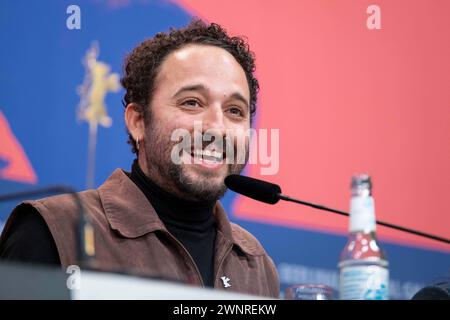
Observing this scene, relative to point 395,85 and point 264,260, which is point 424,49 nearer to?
point 395,85

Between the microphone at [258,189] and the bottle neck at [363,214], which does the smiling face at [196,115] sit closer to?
the microphone at [258,189]

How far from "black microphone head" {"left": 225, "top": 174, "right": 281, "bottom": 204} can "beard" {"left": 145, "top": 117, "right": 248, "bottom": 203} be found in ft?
1.04

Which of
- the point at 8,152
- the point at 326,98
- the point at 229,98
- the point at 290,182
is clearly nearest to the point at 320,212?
the point at 290,182

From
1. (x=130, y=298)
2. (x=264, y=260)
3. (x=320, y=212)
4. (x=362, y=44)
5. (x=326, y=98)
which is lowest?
(x=130, y=298)

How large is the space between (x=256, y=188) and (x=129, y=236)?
0.40 metres

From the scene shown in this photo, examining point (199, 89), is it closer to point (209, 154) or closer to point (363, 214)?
point (209, 154)

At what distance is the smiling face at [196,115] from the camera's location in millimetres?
2059

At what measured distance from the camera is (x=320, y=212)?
2828mm

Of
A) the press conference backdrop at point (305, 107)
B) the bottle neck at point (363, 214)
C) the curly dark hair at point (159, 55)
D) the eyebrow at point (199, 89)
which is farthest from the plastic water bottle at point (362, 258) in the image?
the press conference backdrop at point (305, 107)

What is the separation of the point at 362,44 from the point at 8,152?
4.48 ft

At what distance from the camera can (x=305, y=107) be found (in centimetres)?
287

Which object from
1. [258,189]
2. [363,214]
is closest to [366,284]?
[363,214]

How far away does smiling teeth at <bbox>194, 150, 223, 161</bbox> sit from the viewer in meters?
2.05

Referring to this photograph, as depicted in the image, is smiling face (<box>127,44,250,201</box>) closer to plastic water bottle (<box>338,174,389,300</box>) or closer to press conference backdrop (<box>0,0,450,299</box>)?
press conference backdrop (<box>0,0,450,299</box>)
